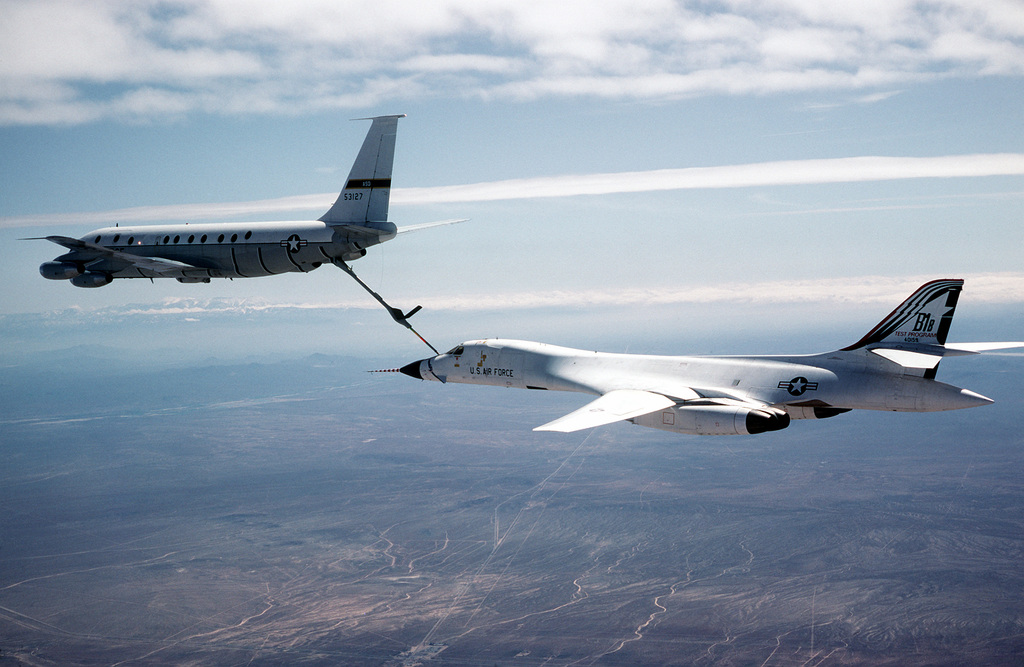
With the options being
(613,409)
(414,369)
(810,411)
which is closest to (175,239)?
(414,369)

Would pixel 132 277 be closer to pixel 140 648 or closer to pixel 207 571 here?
pixel 140 648

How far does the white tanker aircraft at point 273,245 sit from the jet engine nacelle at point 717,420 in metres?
9.83

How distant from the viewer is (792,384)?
28.1m

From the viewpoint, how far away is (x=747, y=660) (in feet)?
498

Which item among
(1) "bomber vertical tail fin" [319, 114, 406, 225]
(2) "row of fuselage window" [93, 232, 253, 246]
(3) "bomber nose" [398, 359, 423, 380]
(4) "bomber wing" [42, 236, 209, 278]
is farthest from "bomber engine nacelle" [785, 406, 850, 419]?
(4) "bomber wing" [42, 236, 209, 278]

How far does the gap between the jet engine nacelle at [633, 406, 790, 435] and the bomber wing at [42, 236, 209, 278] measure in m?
18.1

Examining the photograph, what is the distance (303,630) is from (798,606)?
4471 inches

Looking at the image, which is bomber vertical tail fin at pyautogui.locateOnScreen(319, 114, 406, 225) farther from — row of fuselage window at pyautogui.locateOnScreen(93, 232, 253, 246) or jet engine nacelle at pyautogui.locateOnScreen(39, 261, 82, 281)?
jet engine nacelle at pyautogui.locateOnScreen(39, 261, 82, 281)

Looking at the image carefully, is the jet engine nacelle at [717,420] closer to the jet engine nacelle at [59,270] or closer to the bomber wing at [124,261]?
the bomber wing at [124,261]

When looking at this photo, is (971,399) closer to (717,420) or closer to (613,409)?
(717,420)

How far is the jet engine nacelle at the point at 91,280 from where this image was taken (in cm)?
2870

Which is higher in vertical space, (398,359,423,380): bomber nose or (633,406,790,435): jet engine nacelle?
(633,406,790,435): jet engine nacelle

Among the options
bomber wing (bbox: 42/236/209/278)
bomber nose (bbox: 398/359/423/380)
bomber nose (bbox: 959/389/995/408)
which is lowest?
bomber nose (bbox: 398/359/423/380)

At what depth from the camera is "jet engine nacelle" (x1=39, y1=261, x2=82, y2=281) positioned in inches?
1123
